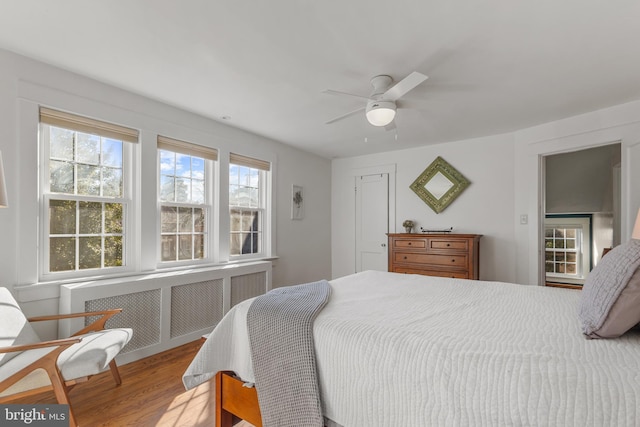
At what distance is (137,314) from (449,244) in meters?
3.42

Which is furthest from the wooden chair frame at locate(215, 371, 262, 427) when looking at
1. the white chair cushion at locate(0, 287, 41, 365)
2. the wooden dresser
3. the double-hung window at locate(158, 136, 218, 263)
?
the wooden dresser

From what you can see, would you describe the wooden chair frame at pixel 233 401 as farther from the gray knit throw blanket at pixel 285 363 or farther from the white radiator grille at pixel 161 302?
the white radiator grille at pixel 161 302

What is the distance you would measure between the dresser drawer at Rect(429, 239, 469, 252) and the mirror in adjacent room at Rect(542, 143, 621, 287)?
1.92m

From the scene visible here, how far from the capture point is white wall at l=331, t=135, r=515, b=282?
3.88 m

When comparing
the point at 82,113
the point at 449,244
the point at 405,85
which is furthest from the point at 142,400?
the point at 449,244

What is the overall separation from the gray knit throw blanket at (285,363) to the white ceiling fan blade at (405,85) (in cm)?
152

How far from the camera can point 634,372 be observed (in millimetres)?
893

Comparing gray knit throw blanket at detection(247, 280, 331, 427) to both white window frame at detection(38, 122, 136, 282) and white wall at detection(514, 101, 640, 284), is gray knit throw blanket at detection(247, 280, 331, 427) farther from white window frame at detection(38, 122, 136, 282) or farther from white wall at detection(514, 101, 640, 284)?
white wall at detection(514, 101, 640, 284)

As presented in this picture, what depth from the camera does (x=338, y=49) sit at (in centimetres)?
204

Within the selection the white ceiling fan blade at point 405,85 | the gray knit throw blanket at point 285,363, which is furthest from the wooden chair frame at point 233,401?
the white ceiling fan blade at point 405,85

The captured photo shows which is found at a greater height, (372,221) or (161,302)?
(372,221)

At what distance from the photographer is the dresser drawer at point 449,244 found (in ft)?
12.1

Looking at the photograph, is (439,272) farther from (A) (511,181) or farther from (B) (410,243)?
(A) (511,181)

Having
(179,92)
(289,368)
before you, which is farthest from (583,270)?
(179,92)
